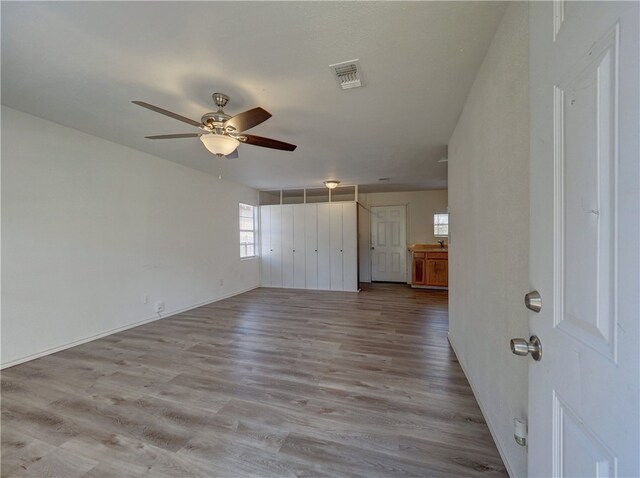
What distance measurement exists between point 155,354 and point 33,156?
7.82 ft

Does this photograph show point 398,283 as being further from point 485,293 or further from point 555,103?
point 555,103

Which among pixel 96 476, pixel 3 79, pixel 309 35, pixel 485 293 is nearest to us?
pixel 96 476

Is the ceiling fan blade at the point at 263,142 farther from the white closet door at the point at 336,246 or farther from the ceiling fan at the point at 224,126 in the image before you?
the white closet door at the point at 336,246

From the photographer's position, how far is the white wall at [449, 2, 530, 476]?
1188 millimetres

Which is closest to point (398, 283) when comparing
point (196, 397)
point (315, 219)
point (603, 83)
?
point (315, 219)

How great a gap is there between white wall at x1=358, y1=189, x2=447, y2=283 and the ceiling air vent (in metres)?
4.96

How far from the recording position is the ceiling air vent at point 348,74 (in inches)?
69.4

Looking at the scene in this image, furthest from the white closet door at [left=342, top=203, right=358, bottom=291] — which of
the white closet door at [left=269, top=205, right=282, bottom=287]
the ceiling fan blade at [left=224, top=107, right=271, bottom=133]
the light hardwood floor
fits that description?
the ceiling fan blade at [left=224, top=107, right=271, bottom=133]

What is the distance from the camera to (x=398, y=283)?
22.9 feet

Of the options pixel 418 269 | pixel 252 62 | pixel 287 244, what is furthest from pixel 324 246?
pixel 252 62

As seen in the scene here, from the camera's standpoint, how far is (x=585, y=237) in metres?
0.56

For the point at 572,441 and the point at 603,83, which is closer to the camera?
the point at 603,83

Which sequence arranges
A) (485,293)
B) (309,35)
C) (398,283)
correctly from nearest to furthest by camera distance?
1. (309,35)
2. (485,293)
3. (398,283)

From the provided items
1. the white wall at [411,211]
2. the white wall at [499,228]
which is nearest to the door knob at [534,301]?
the white wall at [499,228]
